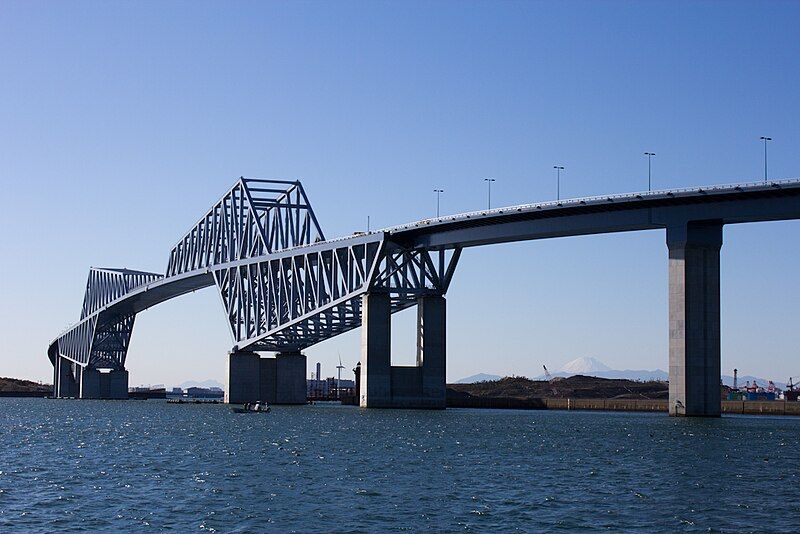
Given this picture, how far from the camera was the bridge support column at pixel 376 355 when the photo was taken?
138 m

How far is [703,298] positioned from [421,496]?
211 feet

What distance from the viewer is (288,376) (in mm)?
171625

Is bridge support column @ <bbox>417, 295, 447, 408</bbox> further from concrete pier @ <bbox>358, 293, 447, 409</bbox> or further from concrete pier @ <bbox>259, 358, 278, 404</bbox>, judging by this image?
concrete pier @ <bbox>259, 358, 278, 404</bbox>

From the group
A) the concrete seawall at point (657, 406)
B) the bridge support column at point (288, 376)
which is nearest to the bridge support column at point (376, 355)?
the bridge support column at point (288, 376)

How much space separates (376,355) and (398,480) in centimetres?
8132

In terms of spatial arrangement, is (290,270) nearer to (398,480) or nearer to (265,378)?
(265,378)

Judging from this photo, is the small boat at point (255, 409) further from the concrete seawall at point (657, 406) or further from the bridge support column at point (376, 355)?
the concrete seawall at point (657, 406)

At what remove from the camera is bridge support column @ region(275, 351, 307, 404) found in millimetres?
171375

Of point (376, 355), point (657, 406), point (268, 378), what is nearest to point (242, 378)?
point (268, 378)

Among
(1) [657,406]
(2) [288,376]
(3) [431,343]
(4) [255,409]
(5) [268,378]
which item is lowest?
(1) [657,406]

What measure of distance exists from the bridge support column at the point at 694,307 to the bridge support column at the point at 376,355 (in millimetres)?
37762

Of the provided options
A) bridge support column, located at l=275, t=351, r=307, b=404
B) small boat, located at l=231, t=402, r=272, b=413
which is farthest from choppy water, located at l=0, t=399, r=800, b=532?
bridge support column, located at l=275, t=351, r=307, b=404

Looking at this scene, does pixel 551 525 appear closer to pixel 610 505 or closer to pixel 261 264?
pixel 610 505

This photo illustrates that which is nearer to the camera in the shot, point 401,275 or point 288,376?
point 401,275
